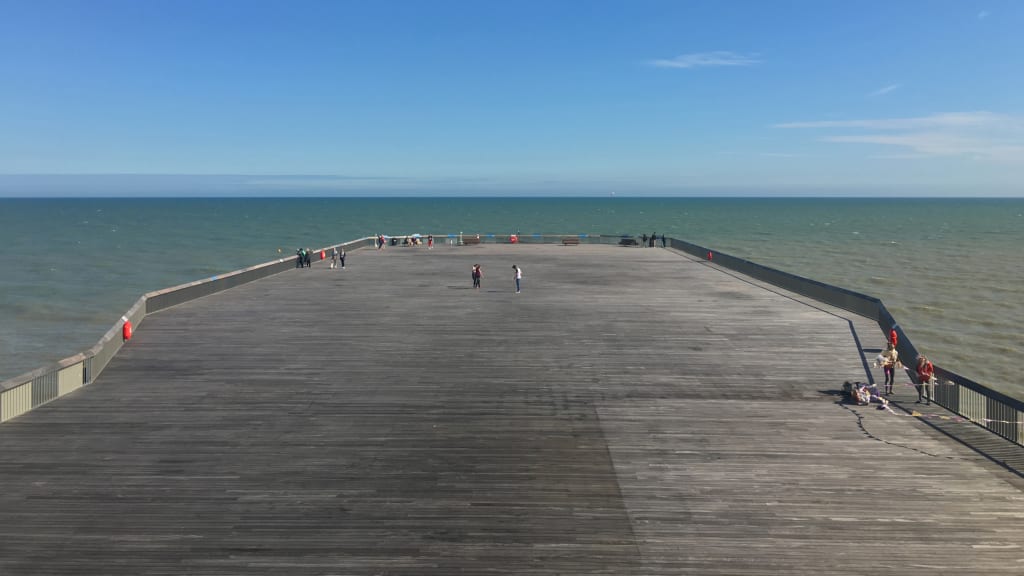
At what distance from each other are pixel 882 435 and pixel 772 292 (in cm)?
2106

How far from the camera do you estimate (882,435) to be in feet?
54.8

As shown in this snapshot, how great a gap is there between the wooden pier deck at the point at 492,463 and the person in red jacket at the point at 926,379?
4.17ft

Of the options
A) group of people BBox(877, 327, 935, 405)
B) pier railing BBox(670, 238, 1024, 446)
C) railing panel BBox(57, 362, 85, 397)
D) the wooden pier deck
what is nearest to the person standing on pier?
group of people BBox(877, 327, 935, 405)

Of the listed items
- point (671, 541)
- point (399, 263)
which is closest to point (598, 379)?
point (671, 541)

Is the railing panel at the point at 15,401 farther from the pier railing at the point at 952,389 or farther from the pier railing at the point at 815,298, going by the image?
the pier railing at the point at 952,389

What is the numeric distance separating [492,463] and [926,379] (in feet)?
39.7

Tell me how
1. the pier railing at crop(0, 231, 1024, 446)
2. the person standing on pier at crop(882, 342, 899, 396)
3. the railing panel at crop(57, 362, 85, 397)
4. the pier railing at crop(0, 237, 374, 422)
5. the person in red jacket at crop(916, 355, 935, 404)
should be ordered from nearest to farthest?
the pier railing at crop(0, 231, 1024, 446) < the pier railing at crop(0, 237, 374, 422) < the person in red jacket at crop(916, 355, 935, 404) < the railing panel at crop(57, 362, 85, 397) < the person standing on pier at crop(882, 342, 899, 396)

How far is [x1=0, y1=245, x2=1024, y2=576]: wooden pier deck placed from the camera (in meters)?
11.5

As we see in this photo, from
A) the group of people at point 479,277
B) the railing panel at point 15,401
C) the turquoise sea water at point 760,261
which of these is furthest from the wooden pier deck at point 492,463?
the turquoise sea water at point 760,261

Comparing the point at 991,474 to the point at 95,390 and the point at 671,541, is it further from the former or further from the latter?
the point at 95,390

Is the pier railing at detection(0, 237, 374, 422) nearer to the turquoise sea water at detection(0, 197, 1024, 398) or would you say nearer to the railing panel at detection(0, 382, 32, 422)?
the railing panel at detection(0, 382, 32, 422)

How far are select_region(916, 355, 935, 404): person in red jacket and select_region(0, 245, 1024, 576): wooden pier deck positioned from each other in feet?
4.17

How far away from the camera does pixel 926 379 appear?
62.4ft

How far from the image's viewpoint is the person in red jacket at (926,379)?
19.1 m
